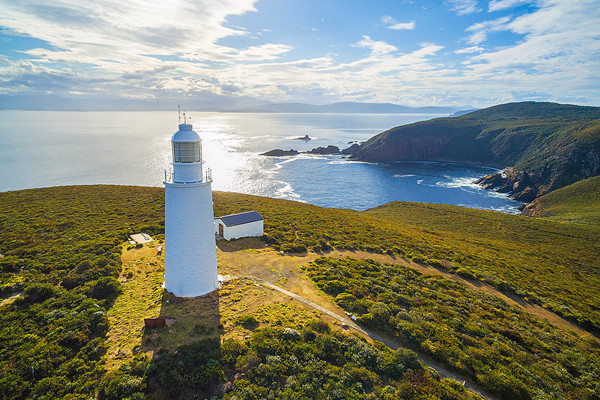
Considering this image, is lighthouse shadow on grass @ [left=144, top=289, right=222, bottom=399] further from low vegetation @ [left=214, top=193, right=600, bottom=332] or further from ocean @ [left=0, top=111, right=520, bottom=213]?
ocean @ [left=0, top=111, right=520, bottom=213]

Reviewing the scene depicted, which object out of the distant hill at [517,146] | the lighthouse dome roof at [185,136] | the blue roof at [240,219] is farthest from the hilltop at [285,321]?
the distant hill at [517,146]

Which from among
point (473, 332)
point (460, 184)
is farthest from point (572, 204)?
point (473, 332)

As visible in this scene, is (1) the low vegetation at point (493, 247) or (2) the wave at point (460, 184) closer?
(1) the low vegetation at point (493, 247)

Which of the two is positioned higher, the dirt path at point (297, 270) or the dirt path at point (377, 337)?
the dirt path at point (377, 337)

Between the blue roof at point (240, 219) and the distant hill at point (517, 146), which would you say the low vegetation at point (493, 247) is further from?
the distant hill at point (517, 146)

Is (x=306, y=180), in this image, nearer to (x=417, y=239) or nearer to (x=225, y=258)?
(x=417, y=239)

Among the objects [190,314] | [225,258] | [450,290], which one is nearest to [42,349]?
[190,314]

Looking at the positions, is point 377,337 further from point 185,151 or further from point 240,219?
point 240,219
